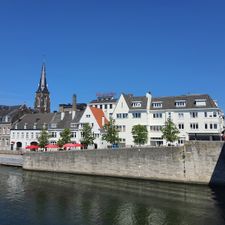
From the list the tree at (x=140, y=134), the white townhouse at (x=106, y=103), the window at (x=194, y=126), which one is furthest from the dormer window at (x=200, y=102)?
the white townhouse at (x=106, y=103)

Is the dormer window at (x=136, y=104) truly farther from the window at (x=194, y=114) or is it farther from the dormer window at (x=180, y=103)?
the window at (x=194, y=114)

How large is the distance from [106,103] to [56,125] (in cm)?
1673

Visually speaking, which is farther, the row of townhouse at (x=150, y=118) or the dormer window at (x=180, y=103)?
the dormer window at (x=180, y=103)

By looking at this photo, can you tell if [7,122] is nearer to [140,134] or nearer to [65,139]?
[65,139]

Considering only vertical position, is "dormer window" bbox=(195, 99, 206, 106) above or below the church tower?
below

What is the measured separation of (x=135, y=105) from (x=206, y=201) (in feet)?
133

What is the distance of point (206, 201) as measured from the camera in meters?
36.7

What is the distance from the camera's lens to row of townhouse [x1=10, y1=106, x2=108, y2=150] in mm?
79875

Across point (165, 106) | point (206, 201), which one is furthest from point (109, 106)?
point (206, 201)

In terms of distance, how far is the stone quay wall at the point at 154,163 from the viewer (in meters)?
47.6

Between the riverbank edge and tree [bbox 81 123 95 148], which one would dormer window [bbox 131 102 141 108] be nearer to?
tree [bbox 81 123 95 148]

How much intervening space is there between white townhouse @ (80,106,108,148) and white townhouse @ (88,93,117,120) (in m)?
6.95

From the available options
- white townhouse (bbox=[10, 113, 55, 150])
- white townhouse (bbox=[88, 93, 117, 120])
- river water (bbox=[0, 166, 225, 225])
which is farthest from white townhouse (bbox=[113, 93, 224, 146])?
white townhouse (bbox=[10, 113, 55, 150])

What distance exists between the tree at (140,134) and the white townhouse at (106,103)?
21971 mm
